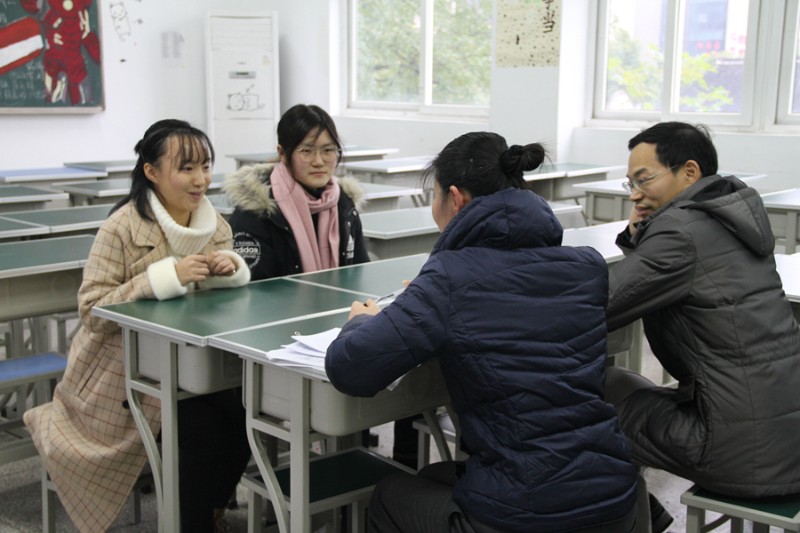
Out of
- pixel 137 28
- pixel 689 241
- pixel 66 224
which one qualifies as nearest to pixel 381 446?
pixel 66 224

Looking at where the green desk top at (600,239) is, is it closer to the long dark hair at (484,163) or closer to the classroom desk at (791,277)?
the classroom desk at (791,277)

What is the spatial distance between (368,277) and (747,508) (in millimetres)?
1260

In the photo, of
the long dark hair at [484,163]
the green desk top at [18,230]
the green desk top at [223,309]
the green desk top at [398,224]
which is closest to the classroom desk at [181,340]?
the green desk top at [223,309]

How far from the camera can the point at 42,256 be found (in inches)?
117

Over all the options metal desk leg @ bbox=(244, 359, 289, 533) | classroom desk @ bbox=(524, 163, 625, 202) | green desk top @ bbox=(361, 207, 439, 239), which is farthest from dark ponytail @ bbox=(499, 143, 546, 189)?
classroom desk @ bbox=(524, 163, 625, 202)

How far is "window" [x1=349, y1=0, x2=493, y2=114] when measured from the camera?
7711mm

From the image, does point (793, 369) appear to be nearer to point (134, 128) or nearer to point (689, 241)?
point (689, 241)

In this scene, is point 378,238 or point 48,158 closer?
point 378,238

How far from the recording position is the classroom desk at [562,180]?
19.7 feet

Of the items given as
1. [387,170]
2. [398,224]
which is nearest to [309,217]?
[398,224]

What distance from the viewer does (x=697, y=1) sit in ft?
20.8

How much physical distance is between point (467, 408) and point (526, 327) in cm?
19

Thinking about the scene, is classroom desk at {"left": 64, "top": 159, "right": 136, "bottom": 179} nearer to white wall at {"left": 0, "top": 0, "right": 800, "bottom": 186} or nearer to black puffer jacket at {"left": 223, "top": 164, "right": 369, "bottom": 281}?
white wall at {"left": 0, "top": 0, "right": 800, "bottom": 186}

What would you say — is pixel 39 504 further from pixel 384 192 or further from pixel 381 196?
pixel 384 192
